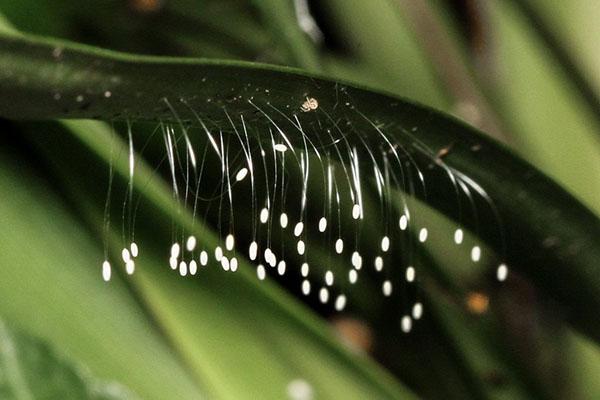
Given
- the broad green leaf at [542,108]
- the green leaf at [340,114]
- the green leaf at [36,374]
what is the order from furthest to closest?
the broad green leaf at [542,108] → the green leaf at [36,374] → the green leaf at [340,114]

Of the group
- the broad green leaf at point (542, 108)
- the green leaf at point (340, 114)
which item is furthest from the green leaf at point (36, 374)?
the broad green leaf at point (542, 108)

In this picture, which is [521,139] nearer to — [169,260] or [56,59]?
[169,260]

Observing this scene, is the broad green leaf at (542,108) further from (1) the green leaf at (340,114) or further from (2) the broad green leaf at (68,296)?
(2) the broad green leaf at (68,296)

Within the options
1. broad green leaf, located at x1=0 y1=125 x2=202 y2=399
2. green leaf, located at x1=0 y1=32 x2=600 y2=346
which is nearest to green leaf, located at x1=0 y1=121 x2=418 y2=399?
broad green leaf, located at x1=0 y1=125 x2=202 y2=399

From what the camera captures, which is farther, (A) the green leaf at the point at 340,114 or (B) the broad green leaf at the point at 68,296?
(B) the broad green leaf at the point at 68,296

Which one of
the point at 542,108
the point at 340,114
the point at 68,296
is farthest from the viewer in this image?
the point at 542,108

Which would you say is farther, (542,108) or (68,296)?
(542,108)

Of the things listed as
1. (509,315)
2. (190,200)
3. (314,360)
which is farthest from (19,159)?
(509,315)

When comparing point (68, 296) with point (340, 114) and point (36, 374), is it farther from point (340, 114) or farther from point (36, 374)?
point (340, 114)

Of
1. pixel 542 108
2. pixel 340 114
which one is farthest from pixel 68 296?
pixel 542 108
